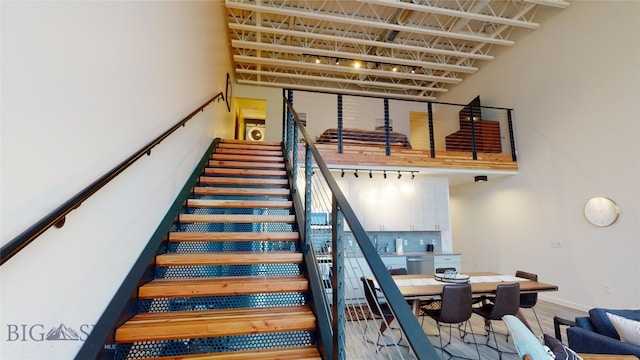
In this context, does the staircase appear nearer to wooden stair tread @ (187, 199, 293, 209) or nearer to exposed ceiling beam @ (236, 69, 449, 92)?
wooden stair tread @ (187, 199, 293, 209)

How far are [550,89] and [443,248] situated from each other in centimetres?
379

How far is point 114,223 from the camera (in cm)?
174

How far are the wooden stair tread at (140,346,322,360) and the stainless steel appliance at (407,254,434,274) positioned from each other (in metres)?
4.57

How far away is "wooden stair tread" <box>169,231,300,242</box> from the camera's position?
252 centimetres

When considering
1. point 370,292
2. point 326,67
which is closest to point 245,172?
point 370,292

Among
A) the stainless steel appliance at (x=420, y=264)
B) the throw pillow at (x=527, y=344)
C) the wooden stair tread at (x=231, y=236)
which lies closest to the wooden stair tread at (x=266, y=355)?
the wooden stair tread at (x=231, y=236)

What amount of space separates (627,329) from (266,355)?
8.94ft

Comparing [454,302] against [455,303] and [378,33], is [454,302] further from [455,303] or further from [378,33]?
[378,33]

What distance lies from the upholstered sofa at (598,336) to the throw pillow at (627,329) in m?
0.06

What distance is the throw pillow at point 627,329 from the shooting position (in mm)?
2217

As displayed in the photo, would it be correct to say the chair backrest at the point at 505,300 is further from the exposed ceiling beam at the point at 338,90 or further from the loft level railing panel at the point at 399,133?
the exposed ceiling beam at the point at 338,90

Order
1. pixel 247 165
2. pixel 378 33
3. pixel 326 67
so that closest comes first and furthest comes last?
1. pixel 247 165
2. pixel 378 33
3. pixel 326 67

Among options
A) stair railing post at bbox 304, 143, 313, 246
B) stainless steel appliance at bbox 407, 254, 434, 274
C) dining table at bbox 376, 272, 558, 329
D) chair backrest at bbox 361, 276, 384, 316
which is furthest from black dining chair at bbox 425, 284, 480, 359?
stainless steel appliance at bbox 407, 254, 434, 274

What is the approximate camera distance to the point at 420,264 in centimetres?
598
